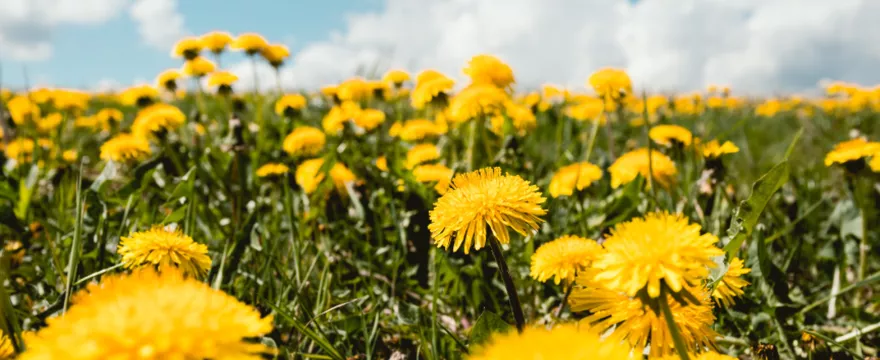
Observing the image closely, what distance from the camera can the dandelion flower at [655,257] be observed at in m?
0.90

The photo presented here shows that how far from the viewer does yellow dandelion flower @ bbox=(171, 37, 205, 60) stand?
410 centimetres

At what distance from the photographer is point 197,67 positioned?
4.11 m

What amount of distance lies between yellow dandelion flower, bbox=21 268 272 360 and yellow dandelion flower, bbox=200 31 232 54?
3694 mm

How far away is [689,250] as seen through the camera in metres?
0.92

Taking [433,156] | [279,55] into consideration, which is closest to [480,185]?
[433,156]

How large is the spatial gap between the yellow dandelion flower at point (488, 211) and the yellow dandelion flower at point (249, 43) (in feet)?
10.7

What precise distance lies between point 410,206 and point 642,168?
3.28ft

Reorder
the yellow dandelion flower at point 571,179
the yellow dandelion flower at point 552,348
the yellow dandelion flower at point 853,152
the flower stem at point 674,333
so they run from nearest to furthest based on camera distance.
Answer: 1. the yellow dandelion flower at point 552,348
2. the flower stem at point 674,333
3. the yellow dandelion flower at point 853,152
4. the yellow dandelion flower at point 571,179

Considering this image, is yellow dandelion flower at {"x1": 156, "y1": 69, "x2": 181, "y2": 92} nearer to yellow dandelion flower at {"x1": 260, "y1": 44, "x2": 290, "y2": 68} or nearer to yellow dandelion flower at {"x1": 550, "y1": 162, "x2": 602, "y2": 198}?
yellow dandelion flower at {"x1": 260, "y1": 44, "x2": 290, "y2": 68}

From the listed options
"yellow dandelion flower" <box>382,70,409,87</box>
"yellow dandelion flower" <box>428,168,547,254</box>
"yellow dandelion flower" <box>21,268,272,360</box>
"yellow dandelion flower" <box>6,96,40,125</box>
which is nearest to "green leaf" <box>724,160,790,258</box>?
"yellow dandelion flower" <box>428,168,547,254</box>

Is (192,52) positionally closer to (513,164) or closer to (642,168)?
(513,164)

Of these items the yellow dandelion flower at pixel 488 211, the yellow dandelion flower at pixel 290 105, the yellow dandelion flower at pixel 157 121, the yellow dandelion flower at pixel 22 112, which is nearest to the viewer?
the yellow dandelion flower at pixel 488 211

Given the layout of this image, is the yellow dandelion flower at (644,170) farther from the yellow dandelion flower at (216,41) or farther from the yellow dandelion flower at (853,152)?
the yellow dandelion flower at (216,41)

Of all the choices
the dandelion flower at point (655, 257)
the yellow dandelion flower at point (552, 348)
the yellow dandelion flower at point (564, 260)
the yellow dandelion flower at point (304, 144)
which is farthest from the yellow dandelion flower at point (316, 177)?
the yellow dandelion flower at point (552, 348)
